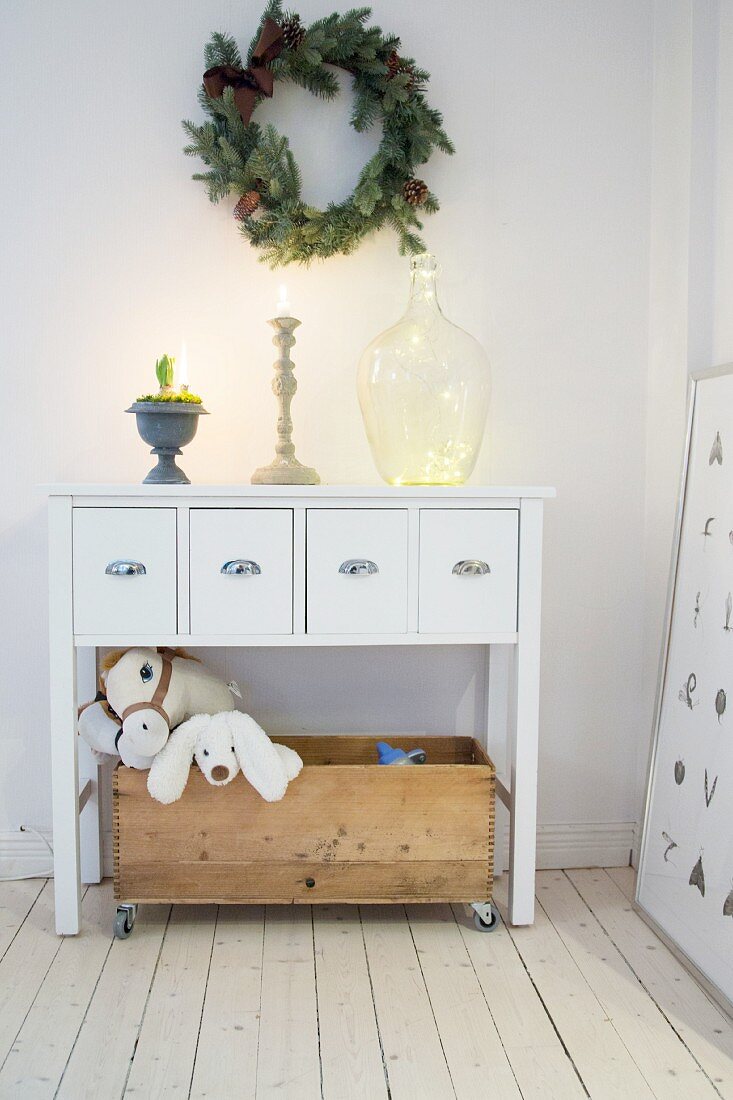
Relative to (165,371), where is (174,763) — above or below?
below

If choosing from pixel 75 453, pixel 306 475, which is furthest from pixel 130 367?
pixel 306 475

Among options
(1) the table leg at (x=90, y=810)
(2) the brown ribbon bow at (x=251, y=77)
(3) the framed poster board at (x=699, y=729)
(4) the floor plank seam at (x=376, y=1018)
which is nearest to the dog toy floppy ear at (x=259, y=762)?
(4) the floor plank seam at (x=376, y=1018)

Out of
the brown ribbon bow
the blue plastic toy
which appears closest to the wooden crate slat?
the blue plastic toy

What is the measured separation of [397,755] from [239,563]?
0.57 metres

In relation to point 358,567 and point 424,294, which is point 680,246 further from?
point 358,567

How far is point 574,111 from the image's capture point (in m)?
2.20

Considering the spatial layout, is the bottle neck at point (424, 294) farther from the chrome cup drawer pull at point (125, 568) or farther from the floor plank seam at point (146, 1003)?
the floor plank seam at point (146, 1003)

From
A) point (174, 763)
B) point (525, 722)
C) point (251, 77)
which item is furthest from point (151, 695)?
point (251, 77)

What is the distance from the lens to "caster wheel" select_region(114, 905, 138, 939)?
74.4 inches

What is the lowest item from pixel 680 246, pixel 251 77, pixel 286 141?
pixel 680 246

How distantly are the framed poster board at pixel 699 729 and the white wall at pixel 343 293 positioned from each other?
30 cm

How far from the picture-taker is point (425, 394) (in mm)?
2002

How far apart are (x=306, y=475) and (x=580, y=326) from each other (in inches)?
30.9

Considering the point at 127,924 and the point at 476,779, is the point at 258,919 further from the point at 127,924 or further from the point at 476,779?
the point at 476,779
